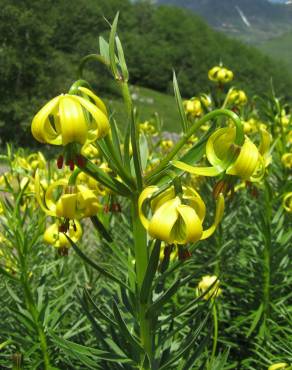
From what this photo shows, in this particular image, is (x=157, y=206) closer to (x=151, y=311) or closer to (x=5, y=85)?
(x=151, y=311)

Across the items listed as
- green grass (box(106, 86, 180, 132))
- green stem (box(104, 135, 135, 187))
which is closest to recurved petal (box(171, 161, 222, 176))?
green stem (box(104, 135, 135, 187))

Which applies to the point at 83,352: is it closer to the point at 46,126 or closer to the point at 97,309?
the point at 97,309

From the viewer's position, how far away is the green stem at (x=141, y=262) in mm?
892

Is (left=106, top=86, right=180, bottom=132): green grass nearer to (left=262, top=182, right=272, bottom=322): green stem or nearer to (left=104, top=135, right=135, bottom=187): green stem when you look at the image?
(left=262, top=182, right=272, bottom=322): green stem

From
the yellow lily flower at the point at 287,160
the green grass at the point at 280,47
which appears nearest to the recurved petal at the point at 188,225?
the yellow lily flower at the point at 287,160

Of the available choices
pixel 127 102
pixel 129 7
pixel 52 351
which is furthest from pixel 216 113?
pixel 129 7

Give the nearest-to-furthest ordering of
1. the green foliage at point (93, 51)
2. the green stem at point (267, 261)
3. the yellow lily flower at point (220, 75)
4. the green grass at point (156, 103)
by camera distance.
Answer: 1. the green stem at point (267, 261)
2. the yellow lily flower at point (220, 75)
3. the green foliage at point (93, 51)
4. the green grass at point (156, 103)

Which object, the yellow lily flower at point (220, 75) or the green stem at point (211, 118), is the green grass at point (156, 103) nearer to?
the yellow lily flower at point (220, 75)

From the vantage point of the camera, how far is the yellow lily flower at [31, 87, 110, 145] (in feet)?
2.31

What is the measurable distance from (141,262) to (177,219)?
7.8 inches

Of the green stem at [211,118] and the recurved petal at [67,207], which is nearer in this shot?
the green stem at [211,118]

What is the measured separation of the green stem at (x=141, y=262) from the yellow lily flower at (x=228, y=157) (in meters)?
0.17

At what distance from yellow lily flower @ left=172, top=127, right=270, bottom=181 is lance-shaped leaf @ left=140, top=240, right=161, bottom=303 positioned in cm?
14

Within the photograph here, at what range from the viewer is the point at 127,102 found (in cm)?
83
